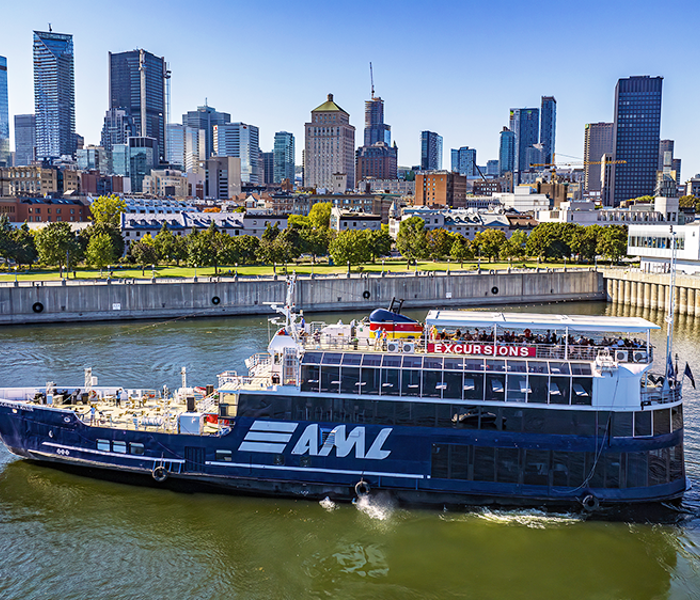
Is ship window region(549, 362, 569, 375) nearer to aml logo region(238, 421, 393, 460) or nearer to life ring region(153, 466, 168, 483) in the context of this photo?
aml logo region(238, 421, 393, 460)

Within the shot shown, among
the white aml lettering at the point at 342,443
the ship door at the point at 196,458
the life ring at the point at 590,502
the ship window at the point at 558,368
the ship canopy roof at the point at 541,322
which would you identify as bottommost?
the life ring at the point at 590,502

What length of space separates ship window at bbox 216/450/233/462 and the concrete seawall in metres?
39.4

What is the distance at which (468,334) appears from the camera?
26953 mm

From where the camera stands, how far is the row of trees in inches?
3851

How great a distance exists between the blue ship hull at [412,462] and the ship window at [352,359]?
2242 mm

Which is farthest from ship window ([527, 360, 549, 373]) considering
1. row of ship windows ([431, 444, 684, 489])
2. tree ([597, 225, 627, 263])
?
tree ([597, 225, 627, 263])

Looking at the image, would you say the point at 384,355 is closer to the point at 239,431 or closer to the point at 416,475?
the point at 416,475

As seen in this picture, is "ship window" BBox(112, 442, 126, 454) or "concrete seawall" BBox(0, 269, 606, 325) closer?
"ship window" BBox(112, 442, 126, 454)

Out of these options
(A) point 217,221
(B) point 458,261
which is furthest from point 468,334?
(A) point 217,221

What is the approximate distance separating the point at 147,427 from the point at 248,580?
7.93 m

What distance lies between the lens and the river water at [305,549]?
68.4 feet

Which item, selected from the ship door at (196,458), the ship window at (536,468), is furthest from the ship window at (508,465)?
the ship door at (196,458)

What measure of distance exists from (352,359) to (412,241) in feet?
249

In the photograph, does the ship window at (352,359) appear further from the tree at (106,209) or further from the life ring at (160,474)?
the tree at (106,209)
